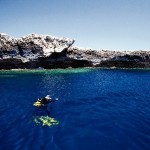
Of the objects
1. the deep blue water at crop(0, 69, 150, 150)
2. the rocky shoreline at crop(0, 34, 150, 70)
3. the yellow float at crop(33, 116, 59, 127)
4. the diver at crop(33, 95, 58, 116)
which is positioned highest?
the rocky shoreline at crop(0, 34, 150, 70)

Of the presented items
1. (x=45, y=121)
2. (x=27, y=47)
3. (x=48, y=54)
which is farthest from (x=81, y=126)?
(x=27, y=47)

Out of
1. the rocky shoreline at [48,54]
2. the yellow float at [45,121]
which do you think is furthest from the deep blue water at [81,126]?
the rocky shoreline at [48,54]

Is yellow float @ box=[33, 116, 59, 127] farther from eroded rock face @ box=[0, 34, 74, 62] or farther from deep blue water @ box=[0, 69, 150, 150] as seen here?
eroded rock face @ box=[0, 34, 74, 62]

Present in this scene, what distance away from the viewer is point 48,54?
98688mm

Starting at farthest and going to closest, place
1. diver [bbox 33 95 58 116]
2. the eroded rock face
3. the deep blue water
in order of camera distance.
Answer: the eroded rock face < diver [bbox 33 95 58 116] < the deep blue water

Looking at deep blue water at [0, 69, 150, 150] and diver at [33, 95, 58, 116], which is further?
diver at [33, 95, 58, 116]

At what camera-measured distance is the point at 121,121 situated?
25.0 metres

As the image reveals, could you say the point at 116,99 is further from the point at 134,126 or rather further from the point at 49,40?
the point at 49,40

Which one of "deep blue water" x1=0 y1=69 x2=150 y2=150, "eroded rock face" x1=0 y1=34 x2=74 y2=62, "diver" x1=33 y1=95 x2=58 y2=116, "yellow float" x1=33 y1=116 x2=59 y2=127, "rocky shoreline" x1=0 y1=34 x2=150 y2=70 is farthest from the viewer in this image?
"rocky shoreline" x1=0 y1=34 x2=150 y2=70

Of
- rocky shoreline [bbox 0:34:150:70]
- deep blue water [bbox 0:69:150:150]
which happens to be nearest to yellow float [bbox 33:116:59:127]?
deep blue water [bbox 0:69:150:150]

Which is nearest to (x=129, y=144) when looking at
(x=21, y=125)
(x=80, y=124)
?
(x=80, y=124)

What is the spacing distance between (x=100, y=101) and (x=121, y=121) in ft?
34.4

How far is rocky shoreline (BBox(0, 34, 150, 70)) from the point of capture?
98438 mm

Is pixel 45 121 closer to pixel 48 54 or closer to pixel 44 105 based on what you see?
pixel 44 105
